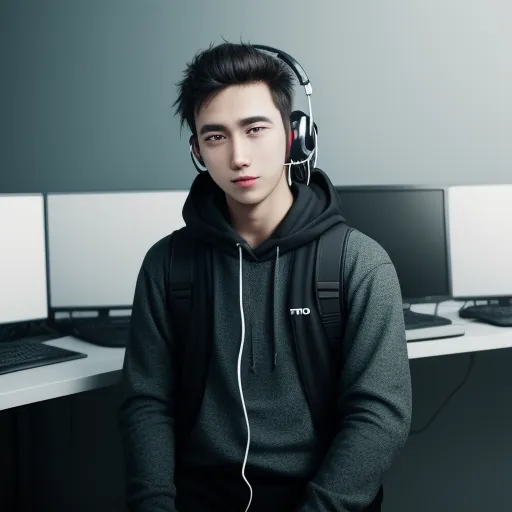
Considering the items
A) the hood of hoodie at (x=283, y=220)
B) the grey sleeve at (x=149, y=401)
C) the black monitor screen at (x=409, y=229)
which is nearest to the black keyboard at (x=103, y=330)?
the grey sleeve at (x=149, y=401)

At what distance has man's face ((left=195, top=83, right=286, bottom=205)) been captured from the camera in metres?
1.27

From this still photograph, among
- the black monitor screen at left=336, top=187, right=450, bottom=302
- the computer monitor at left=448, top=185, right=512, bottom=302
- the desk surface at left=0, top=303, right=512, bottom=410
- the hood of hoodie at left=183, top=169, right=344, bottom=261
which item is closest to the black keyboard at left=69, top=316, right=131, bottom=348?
the desk surface at left=0, top=303, right=512, bottom=410

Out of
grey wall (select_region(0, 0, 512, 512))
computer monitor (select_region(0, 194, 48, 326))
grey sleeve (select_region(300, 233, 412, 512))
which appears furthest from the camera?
Answer: grey wall (select_region(0, 0, 512, 512))

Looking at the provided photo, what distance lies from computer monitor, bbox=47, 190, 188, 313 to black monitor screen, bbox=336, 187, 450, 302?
58 centimetres

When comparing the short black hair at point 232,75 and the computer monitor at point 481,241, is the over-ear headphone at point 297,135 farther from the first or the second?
the computer monitor at point 481,241

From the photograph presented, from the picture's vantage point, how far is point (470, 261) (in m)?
2.00

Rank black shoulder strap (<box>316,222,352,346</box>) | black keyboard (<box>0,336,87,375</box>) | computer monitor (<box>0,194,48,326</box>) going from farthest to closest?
computer monitor (<box>0,194,48,326</box>), black keyboard (<box>0,336,87,375</box>), black shoulder strap (<box>316,222,352,346</box>)

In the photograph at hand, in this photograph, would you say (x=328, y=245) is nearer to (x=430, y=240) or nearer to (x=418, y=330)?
(x=418, y=330)

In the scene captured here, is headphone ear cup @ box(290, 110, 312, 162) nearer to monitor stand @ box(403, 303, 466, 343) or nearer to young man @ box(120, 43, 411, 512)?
young man @ box(120, 43, 411, 512)

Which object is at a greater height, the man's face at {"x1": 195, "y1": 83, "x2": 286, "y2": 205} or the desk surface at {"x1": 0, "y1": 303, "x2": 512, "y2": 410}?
the man's face at {"x1": 195, "y1": 83, "x2": 286, "y2": 205}

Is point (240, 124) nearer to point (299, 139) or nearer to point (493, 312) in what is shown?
point (299, 139)

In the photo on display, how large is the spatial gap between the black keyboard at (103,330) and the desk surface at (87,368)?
0.7 inches

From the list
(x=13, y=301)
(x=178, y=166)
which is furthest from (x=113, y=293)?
(x=178, y=166)

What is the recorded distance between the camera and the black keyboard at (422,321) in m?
1.72
